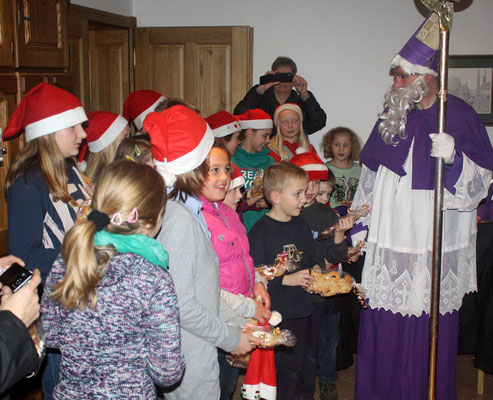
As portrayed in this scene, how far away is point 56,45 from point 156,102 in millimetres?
761

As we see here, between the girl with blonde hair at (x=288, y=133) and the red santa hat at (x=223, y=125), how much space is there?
427 millimetres

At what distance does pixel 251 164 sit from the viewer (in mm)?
3809

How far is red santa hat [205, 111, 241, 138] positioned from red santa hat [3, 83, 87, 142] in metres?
1.32

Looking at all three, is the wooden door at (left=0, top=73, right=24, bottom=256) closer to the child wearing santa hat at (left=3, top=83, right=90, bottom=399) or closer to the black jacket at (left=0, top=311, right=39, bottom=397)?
the child wearing santa hat at (left=3, top=83, right=90, bottom=399)

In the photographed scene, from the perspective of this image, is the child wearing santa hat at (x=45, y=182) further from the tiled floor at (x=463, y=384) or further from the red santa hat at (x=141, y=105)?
the tiled floor at (x=463, y=384)

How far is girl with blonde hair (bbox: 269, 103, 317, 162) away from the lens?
4137 millimetres

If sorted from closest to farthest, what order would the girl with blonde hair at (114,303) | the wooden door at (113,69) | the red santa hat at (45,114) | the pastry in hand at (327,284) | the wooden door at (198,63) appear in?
the girl with blonde hair at (114,303), the red santa hat at (45,114), the pastry in hand at (327,284), the wooden door at (198,63), the wooden door at (113,69)

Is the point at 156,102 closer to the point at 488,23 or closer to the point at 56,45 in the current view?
the point at 56,45

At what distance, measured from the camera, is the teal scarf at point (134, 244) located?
1540 millimetres

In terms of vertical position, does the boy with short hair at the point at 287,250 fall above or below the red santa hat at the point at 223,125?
below

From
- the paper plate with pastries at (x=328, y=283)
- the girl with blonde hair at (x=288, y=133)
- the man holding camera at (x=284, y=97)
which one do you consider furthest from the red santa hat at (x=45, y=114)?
the man holding camera at (x=284, y=97)

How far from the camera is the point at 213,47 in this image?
5.52 m

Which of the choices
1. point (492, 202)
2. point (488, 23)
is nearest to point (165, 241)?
point (492, 202)

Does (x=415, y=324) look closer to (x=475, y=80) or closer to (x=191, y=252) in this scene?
(x=191, y=252)
